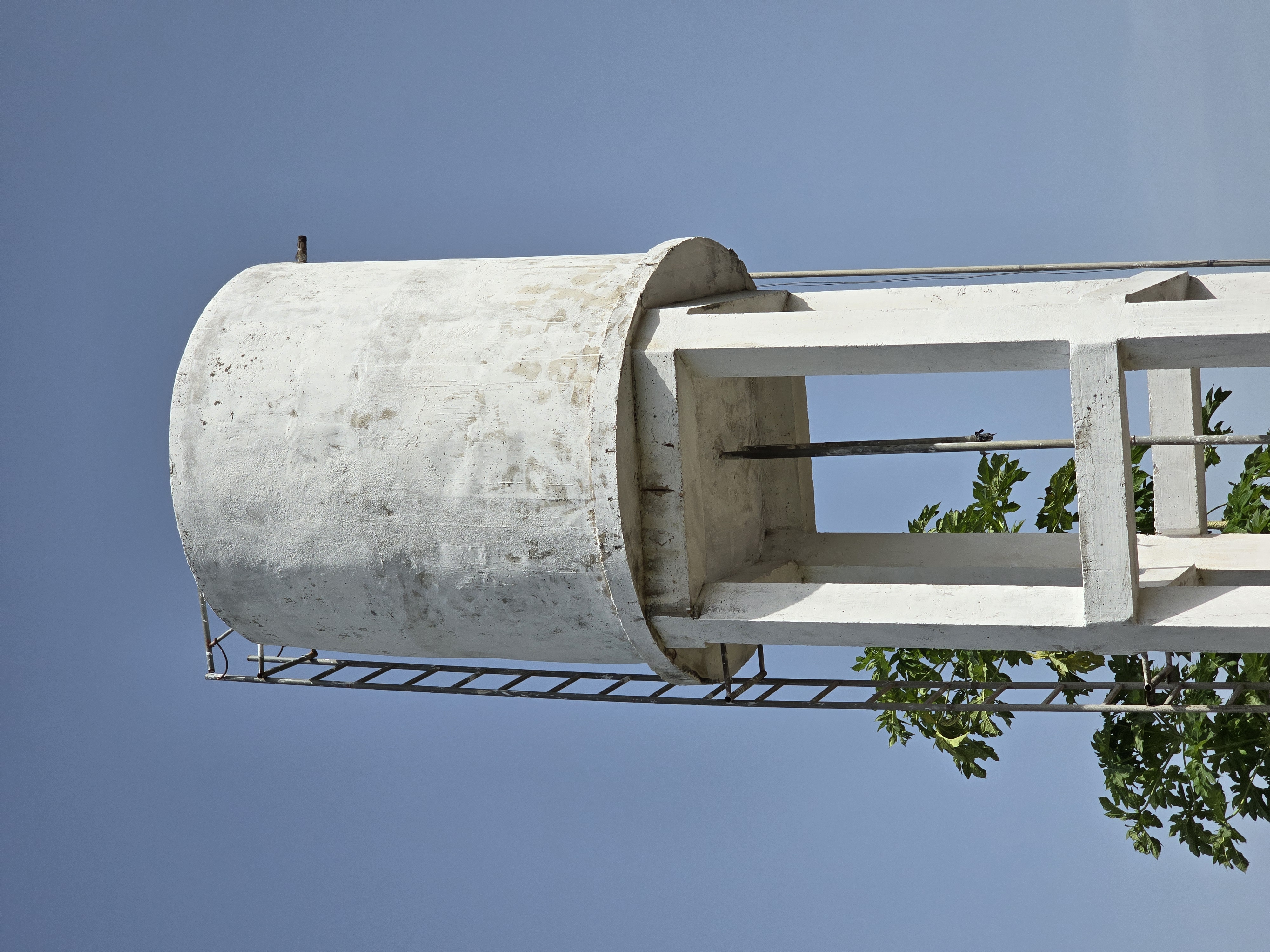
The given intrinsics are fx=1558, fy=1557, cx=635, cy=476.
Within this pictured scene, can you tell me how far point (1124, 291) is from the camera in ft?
26.7

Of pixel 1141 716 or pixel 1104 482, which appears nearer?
pixel 1104 482

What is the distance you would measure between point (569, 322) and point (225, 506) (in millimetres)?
2256

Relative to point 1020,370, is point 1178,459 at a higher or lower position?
lower

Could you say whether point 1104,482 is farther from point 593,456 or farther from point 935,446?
point 593,456

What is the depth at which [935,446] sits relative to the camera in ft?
29.5

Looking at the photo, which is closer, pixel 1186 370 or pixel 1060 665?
pixel 1186 370

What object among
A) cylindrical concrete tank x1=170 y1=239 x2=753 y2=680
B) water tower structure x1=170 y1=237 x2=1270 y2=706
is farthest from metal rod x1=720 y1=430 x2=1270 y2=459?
cylindrical concrete tank x1=170 y1=239 x2=753 y2=680

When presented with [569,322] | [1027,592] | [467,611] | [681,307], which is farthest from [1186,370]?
[467,611]

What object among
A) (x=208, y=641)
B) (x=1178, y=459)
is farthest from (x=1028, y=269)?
(x=208, y=641)

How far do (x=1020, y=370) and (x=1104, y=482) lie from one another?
754 mm

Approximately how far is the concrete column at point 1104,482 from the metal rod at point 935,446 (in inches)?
45.2

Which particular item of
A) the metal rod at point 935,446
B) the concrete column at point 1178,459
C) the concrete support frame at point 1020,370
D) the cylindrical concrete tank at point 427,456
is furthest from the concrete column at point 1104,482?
the concrete column at point 1178,459

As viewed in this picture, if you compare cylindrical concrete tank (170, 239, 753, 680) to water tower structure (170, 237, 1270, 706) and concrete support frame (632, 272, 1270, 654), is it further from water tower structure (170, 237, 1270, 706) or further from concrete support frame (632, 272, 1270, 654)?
concrete support frame (632, 272, 1270, 654)

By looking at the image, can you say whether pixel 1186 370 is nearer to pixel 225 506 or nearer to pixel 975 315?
pixel 975 315
